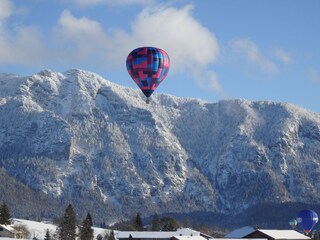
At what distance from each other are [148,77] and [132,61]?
16.9 ft

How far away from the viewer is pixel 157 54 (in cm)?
18012

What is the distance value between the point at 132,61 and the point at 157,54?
5735mm

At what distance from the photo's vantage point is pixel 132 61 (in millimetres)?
181375

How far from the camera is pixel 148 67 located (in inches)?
7067

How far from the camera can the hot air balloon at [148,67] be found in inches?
7067

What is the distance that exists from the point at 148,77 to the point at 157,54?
17.4ft

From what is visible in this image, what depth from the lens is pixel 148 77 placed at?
18000 centimetres

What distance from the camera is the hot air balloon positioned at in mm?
179500
